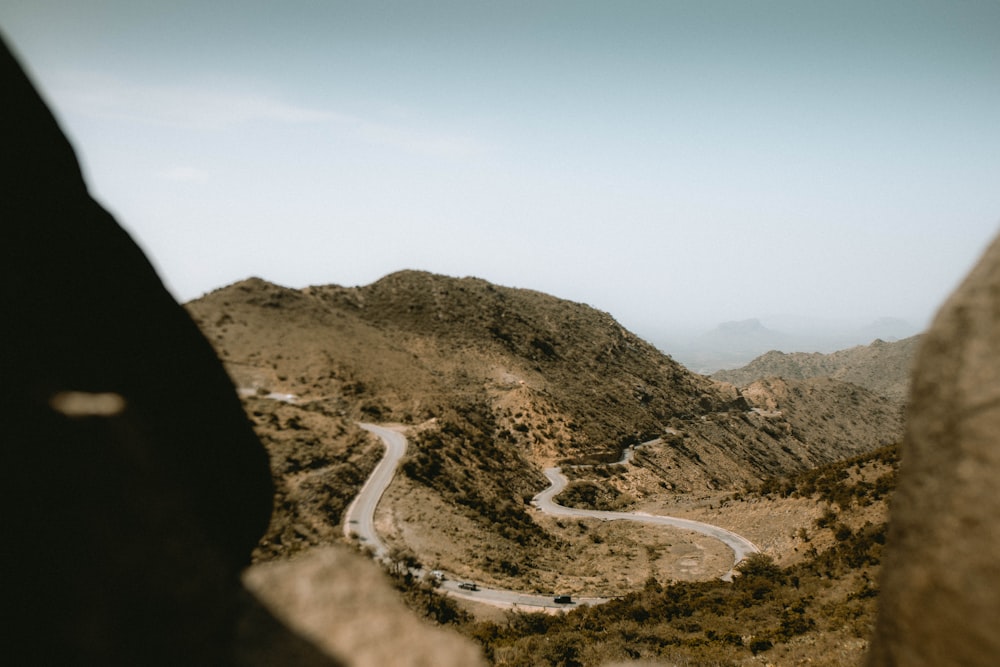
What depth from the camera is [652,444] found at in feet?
216

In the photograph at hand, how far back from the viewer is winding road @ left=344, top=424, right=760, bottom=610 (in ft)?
80.6

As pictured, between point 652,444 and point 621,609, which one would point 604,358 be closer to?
point 652,444

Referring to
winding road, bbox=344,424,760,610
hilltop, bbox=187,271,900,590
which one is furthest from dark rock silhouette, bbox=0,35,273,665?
winding road, bbox=344,424,760,610

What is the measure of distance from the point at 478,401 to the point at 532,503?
16.3 meters

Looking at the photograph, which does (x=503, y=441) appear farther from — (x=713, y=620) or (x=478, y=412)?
(x=713, y=620)

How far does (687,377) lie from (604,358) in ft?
69.6

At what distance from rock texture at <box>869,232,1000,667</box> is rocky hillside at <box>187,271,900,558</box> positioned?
22.2 meters

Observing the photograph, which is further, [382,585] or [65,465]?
[382,585]

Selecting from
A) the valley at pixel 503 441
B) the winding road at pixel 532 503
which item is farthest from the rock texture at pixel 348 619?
the winding road at pixel 532 503

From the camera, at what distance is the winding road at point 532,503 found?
24562 millimetres

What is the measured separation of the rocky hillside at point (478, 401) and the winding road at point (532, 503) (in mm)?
1178

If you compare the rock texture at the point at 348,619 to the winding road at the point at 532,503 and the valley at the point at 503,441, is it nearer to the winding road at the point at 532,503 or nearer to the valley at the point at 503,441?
the valley at the point at 503,441

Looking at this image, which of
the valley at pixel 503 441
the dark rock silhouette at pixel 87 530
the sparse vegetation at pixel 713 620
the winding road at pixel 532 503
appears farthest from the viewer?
the valley at pixel 503 441

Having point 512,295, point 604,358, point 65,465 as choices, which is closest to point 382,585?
point 65,465
